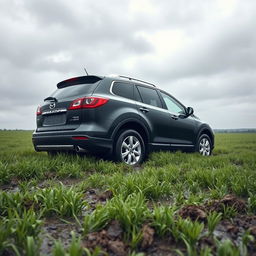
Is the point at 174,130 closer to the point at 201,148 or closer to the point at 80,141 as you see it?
the point at 201,148

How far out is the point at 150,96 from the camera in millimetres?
5695

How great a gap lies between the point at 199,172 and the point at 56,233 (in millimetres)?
2281

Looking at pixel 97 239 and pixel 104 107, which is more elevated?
pixel 104 107

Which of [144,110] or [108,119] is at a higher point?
[144,110]

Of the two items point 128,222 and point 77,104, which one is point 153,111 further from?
point 128,222

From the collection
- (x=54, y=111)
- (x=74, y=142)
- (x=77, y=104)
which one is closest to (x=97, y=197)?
(x=74, y=142)

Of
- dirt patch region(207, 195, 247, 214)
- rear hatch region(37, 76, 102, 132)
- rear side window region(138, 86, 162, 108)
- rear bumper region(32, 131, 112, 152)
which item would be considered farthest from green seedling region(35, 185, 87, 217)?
rear side window region(138, 86, 162, 108)

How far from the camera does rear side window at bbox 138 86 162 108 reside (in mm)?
5461

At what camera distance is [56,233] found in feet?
5.64

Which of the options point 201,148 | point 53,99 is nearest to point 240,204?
point 53,99

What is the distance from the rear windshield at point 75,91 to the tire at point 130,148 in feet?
3.49

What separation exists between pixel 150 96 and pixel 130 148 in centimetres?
157

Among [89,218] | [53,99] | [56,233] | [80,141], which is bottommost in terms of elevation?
[56,233]

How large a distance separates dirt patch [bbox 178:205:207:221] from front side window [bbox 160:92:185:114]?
435cm
